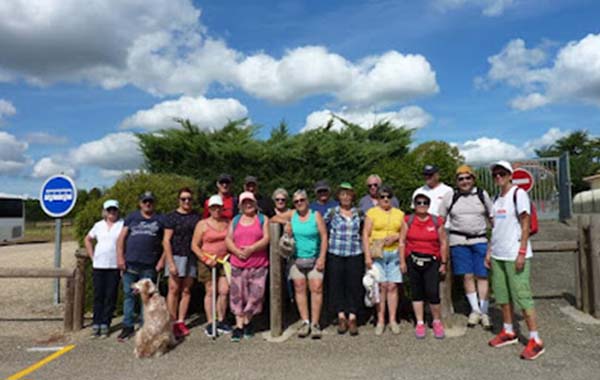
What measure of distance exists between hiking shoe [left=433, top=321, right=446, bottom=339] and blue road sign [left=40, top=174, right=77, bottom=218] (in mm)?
6083

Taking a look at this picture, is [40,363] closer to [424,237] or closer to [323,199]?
[323,199]

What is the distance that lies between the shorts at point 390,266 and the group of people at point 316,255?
0.04 ft

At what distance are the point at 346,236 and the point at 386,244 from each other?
1.60 ft

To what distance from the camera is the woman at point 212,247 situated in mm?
5727

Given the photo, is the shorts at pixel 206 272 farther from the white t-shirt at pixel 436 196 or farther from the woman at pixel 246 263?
the white t-shirt at pixel 436 196

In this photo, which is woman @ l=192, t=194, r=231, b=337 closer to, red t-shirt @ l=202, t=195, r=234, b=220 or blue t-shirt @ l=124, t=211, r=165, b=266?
red t-shirt @ l=202, t=195, r=234, b=220

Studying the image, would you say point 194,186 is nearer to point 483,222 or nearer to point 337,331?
point 337,331

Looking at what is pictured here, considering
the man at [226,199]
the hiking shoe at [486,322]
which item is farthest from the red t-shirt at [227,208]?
the hiking shoe at [486,322]

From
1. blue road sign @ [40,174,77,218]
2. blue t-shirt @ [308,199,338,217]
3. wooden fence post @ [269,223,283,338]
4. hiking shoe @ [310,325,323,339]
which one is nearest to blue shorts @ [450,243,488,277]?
blue t-shirt @ [308,199,338,217]

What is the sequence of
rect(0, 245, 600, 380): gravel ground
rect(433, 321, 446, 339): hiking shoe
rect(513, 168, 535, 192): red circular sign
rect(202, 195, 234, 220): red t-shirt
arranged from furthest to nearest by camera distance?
1. rect(513, 168, 535, 192): red circular sign
2. rect(202, 195, 234, 220): red t-shirt
3. rect(433, 321, 446, 339): hiking shoe
4. rect(0, 245, 600, 380): gravel ground

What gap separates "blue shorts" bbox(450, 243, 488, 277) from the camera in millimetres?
5660

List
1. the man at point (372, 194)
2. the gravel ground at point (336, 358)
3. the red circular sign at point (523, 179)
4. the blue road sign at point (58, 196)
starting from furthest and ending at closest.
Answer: the red circular sign at point (523, 179) → the blue road sign at point (58, 196) → the man at point (372, 194) → the gravel ground at point (336, 358)

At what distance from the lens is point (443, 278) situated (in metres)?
5.80

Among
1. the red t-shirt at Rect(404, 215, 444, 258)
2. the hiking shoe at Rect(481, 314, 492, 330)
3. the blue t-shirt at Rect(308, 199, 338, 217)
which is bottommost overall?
the hiking shoe at Rect(481, 314, 492, 330)
